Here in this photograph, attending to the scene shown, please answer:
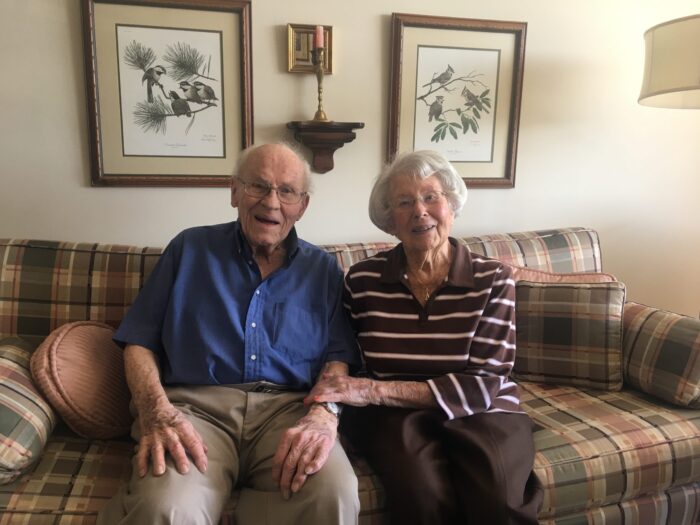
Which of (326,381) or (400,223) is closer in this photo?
(326,381)

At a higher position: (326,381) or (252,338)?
(252,338)

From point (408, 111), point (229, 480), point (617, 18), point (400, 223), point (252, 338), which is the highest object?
point (617, 18)

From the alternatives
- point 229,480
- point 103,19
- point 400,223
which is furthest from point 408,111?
point 229,480

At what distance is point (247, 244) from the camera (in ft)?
4.88

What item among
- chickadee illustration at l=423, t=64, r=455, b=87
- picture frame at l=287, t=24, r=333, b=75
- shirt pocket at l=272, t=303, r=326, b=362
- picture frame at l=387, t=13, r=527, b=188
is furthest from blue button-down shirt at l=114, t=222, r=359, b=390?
chickadee illustration at l=423, t=64, r=455, b=87

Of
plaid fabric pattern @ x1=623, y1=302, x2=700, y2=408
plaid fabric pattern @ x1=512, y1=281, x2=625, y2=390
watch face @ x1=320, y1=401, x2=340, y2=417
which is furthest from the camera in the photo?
plaid fabric pattern @ x1=512, y1=281, x2=625, y2=390

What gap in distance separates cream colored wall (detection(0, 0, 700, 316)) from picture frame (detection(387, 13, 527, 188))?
0.06 m

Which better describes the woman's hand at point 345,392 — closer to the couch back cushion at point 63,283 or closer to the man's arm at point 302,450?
the man's arm at point 302,450

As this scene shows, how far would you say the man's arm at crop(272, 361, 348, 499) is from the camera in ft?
3.74

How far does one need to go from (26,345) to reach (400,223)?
112cm

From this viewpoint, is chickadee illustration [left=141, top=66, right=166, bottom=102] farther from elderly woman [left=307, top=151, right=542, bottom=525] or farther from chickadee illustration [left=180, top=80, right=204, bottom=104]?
elderly woman [left=307, top=151, right=542, bottom=525]

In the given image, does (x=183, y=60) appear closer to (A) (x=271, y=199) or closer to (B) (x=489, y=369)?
(A) (x=271, y=199)

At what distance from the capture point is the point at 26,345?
1.51 meters

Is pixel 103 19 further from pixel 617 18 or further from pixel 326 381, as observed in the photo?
pixel 617 18
